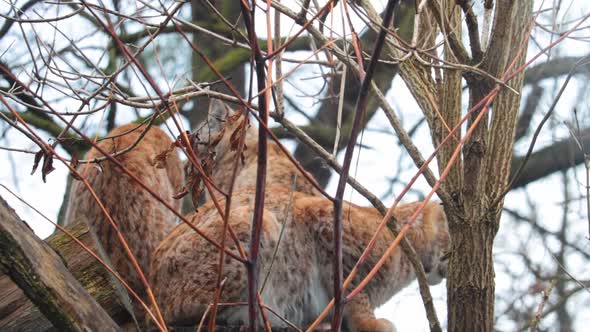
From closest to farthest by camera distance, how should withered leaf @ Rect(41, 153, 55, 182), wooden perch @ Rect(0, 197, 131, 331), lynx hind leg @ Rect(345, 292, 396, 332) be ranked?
wooden perch @ Rect(0, 197, 131, 331) → withered leaf @ Rect(41, 153, 55, 182) → lynx hind leg @ Rect(345, 292, 396, 332)

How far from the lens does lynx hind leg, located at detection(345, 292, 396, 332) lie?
12.4ft

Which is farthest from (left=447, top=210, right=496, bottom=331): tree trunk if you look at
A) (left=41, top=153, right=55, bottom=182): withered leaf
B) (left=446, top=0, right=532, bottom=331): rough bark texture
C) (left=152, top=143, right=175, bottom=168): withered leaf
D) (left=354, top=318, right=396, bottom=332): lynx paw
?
(left=41, top=153, right=55, bottom=182): withered leaf

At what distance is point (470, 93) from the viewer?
300 centimetres

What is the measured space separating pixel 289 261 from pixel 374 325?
542 millimetres

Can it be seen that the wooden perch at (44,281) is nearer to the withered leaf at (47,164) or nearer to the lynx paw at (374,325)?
the withered leaf at (47,164)

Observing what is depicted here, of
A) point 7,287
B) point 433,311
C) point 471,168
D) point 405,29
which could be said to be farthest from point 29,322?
point 405,29

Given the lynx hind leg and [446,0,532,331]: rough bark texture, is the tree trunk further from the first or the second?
the lynx hind leg

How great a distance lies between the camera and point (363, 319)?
3848mm

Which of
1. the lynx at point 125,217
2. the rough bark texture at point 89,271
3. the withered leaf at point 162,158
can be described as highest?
the lynx at point 125,217

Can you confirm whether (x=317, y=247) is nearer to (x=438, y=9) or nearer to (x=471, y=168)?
(x=471, y=168)

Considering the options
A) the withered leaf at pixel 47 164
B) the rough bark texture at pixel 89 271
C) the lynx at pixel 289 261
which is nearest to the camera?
the withered leaf at pixel 47 164

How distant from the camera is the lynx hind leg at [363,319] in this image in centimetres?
377

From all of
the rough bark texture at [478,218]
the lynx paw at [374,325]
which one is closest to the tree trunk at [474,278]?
the rough bark texture at [478,218]

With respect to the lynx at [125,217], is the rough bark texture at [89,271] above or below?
below
